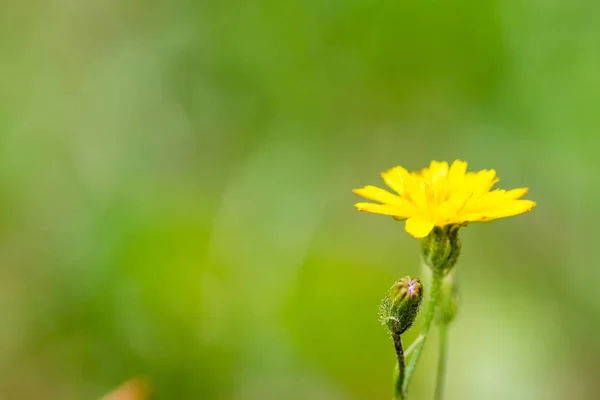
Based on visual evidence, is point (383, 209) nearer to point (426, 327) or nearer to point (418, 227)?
point (418, 227)

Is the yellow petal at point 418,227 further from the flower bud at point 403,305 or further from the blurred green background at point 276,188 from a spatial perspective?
the blurred green background at point 276,188

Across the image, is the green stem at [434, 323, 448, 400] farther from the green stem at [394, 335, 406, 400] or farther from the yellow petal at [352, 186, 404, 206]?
the yellow petal at [352, 186, 404, 206]

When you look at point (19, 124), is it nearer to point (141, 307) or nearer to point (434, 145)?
point (141, 307)

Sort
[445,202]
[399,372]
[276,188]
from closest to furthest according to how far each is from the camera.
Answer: [399,372] → [445,202] → [276,188]

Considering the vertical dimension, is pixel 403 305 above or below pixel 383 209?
below

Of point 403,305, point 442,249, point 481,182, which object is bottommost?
point 403,305

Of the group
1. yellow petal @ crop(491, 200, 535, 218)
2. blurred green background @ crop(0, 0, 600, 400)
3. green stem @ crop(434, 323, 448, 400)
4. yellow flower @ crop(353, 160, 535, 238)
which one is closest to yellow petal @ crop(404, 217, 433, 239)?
yellow flower @ crop(353, 160, 535, 238)

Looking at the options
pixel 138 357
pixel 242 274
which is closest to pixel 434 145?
pixel 242 274

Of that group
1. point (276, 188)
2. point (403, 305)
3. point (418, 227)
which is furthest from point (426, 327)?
point (276, 188)

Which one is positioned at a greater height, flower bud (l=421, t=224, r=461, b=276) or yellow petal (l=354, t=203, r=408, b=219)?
yellow petal (l=354, t=203, r=408, b=219)
